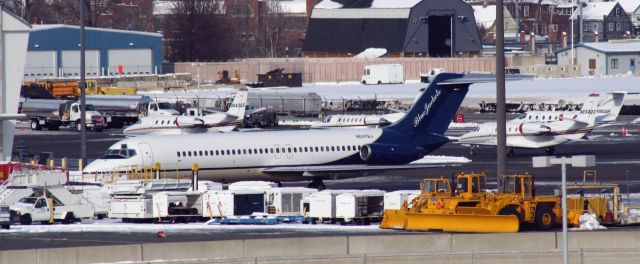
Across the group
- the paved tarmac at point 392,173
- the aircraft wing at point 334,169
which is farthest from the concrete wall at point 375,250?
the aircraft wing at point 334,169

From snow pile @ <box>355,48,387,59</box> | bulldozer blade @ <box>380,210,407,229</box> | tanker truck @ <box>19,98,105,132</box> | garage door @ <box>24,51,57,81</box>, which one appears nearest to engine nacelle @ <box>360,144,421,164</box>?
bulldozer blade @ <box>380,210,407,229</box>

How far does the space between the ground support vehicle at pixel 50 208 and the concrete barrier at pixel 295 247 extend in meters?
10.2

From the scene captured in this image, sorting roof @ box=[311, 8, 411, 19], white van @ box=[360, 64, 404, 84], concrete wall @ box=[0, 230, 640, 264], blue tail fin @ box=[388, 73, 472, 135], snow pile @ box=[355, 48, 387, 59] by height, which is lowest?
concrete wall @ box=[0, 230, 640, 264]

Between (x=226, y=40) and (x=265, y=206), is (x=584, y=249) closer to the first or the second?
(x=265, y=206)

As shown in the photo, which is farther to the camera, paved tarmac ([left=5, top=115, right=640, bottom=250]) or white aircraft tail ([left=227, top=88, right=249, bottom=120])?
white aircraft tail ([left=227, top=88, right=249, bottom=120])

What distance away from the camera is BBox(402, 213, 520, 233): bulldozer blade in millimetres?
31984

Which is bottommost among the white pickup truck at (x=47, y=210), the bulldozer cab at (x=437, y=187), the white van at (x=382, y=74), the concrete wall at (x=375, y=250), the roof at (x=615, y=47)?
the concrete wall at (x=375, y=250)

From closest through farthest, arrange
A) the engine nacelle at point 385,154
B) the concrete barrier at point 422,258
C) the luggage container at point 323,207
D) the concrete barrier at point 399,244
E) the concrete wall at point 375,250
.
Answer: the concrete wall at point 375,250, the concrete barrier at point 422,258, the concrete barrier at point 399,244, the luggage container at point 323,207, the engine nacelle at point 385,154

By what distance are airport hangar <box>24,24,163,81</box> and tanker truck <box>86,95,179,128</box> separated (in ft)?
85.9

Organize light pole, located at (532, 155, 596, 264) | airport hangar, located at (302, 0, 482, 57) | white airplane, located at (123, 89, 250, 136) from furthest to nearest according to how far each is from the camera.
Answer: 1. airport hangar, located at (302, 0, 482, 57)
2. white airplane, located at (123, 89, 250, 136)
3. light pole, located at (532, 155, 596, 264)

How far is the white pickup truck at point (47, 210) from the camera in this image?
3641cm

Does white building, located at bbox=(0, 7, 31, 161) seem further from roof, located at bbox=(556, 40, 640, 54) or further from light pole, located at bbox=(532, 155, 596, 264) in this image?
roof, located at bbox=(556, 40, 640, 54)

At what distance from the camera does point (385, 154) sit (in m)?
47.1

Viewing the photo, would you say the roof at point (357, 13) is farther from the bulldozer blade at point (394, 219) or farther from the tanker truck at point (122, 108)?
the bulldozer blade at point (394, 219)
